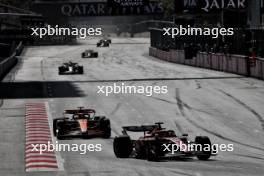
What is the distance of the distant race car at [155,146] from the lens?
22906 mm

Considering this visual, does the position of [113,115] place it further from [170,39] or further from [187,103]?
[170,39]

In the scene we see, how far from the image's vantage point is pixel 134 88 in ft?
179

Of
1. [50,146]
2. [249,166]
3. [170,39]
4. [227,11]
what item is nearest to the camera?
[249,166]

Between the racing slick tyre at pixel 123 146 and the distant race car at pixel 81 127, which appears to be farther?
the distant race car at pixel 81 127

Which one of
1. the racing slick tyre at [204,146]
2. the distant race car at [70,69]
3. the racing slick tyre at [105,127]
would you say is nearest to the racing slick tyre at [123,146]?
the racing slick tyre at [204,146]

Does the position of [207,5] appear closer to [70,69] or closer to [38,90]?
[70,69]

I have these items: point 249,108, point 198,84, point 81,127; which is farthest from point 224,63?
point 81,127

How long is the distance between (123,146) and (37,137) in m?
7.63

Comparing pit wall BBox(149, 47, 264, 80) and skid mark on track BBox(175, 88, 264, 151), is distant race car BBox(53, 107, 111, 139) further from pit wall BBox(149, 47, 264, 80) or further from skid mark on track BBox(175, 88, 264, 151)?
pit wall BBox(149, 47, 264, 80)

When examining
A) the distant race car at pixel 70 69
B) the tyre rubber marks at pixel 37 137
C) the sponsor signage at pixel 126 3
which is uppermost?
the sponsor signage at pixel 126 3

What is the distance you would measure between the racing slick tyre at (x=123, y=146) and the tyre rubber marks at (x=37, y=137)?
184 cm

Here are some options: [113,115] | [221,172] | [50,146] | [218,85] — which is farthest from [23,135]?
[218,85]

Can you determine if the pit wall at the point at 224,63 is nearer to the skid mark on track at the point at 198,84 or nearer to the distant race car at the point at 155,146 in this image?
the skid mark on track at the point at 198,84

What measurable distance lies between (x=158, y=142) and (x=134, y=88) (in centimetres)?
3143
